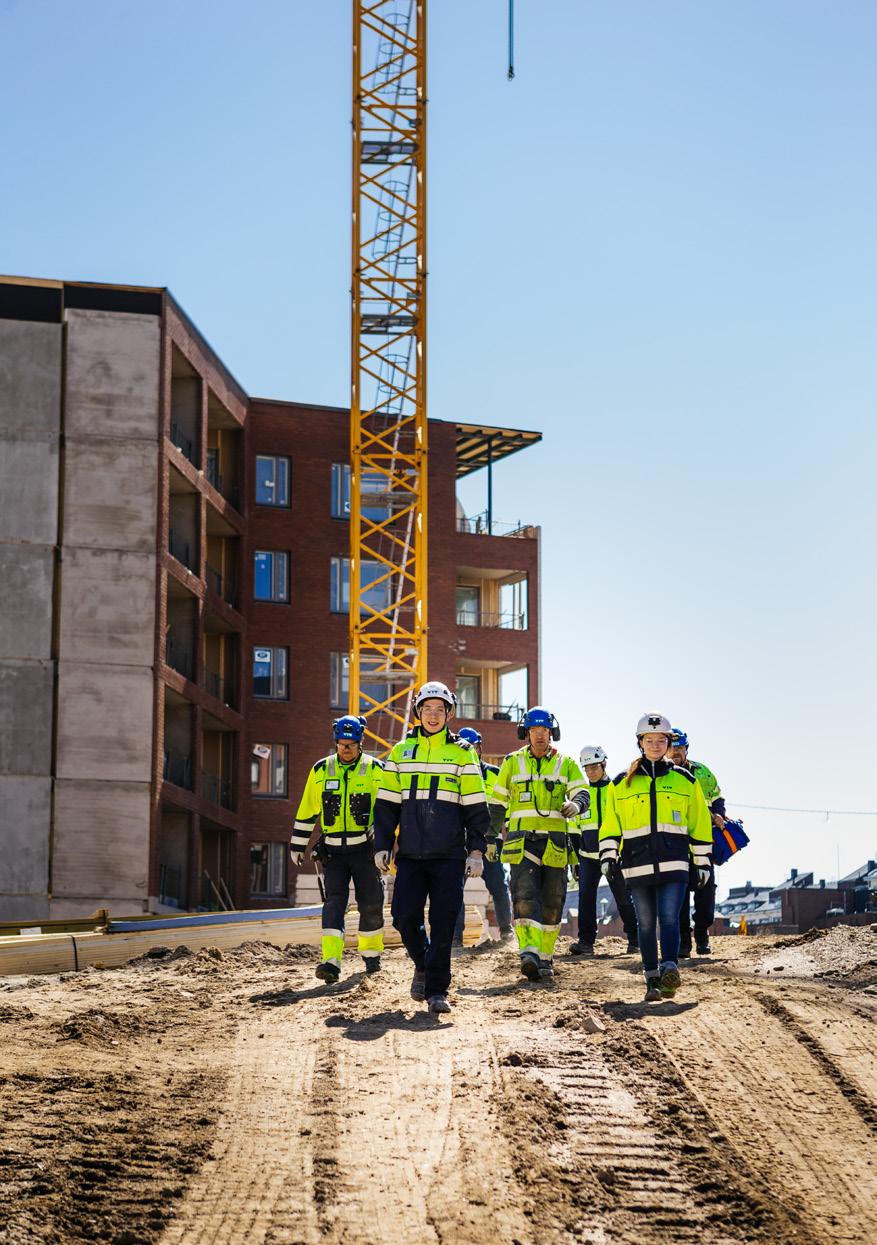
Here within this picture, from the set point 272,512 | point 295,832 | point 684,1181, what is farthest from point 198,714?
point 684,1181

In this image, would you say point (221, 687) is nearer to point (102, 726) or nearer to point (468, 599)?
point (102, 726)

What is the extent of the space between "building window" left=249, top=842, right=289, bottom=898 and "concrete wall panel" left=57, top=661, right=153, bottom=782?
962 centimetres

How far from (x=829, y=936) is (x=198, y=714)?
28.1 metres

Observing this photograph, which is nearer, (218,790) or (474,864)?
(474,864)

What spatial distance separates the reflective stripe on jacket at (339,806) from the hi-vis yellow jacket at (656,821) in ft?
8.13

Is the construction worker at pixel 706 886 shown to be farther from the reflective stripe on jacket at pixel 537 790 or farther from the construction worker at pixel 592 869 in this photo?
the reflective stripe on jacket at pixel 537 790

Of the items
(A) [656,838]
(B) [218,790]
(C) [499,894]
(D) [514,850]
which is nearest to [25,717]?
(B) [218,790]

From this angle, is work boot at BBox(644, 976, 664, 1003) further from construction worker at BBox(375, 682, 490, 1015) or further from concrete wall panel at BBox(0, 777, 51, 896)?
concrete wall panel at BBox(0, 777, 51, 896)

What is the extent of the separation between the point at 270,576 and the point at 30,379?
12431 millimetres

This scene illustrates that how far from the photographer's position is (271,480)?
53.2 metres

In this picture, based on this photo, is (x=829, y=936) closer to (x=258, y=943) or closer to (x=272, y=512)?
(x=258, y=943)

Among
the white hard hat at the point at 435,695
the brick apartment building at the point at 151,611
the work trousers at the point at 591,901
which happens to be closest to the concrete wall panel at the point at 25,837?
the brick apartment building at the point at 151,611

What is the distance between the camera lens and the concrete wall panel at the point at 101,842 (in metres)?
40.1

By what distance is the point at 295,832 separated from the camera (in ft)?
50.9
